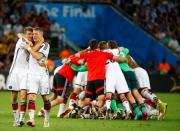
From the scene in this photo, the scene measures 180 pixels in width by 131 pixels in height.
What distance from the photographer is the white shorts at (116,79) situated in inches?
843

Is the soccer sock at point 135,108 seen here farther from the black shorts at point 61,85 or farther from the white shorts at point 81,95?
the black shorts at point 61,85

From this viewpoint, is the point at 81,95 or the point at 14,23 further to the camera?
the point at 14,23

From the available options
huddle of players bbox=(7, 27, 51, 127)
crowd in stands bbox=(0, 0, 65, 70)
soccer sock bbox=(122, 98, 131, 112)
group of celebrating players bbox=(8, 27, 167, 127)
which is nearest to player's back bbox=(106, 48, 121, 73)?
group of celebrating players bbox=(8, 27, 167, 127)

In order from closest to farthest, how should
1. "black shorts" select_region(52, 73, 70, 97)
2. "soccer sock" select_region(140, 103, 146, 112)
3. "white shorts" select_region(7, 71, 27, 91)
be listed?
1. "white shorts" select_region(7, 71, 27, 91)
2. "soccer sock" select_region(140, 103, 146, 112)
3. "black shorts" select_region(52, 73, 70, 97)

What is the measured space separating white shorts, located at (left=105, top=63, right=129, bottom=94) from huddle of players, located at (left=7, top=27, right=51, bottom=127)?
3880 millimetres

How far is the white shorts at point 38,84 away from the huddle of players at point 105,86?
3533 mm

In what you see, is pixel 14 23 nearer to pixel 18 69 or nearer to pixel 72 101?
pixel 72 101

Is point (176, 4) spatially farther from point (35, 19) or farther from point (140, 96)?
point (140, 96)

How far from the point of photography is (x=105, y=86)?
2133 centimetres

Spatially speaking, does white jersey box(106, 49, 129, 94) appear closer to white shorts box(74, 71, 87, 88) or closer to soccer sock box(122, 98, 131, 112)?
soccer sock box(122, 98, 131, 112)

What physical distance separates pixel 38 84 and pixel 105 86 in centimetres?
404

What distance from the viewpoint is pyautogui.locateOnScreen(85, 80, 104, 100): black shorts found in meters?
21.1

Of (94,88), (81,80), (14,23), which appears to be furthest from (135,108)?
(14,23)

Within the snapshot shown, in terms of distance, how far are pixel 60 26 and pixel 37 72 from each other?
74.3ft
